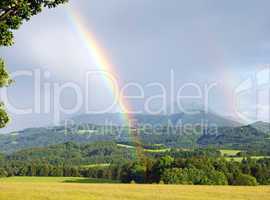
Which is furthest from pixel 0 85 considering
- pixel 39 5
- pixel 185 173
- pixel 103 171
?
pixel 103 171

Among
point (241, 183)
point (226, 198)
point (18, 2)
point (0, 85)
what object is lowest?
point (241, 183)

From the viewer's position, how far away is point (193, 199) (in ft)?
127

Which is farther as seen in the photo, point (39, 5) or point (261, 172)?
point (261, 172)

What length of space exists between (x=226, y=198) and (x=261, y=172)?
83.1 m

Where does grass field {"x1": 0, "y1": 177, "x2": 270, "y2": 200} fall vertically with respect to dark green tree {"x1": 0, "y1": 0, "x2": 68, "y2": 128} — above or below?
below

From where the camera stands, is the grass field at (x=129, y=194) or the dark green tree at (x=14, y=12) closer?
the dark green tree at (x=14, y=12)

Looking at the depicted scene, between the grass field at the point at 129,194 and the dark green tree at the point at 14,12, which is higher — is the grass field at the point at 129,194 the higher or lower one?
the lower one

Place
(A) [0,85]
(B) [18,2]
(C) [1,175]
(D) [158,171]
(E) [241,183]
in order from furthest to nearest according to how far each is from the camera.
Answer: (C) [1,175] < (D) [158,171] < (E) [241,183] < (A) [0,85] < (B) [18,2]

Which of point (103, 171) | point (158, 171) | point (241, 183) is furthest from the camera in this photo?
point (103, 171)

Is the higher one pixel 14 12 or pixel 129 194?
pixel 14 12

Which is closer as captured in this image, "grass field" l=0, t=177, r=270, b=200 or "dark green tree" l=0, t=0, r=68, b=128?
"dark green tree" l=0, t=0, r=68, b=128

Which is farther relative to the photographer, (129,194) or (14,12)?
(129,194)

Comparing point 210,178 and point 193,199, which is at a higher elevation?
point 193,199

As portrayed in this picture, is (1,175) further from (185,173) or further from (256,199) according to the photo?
(256,199)
